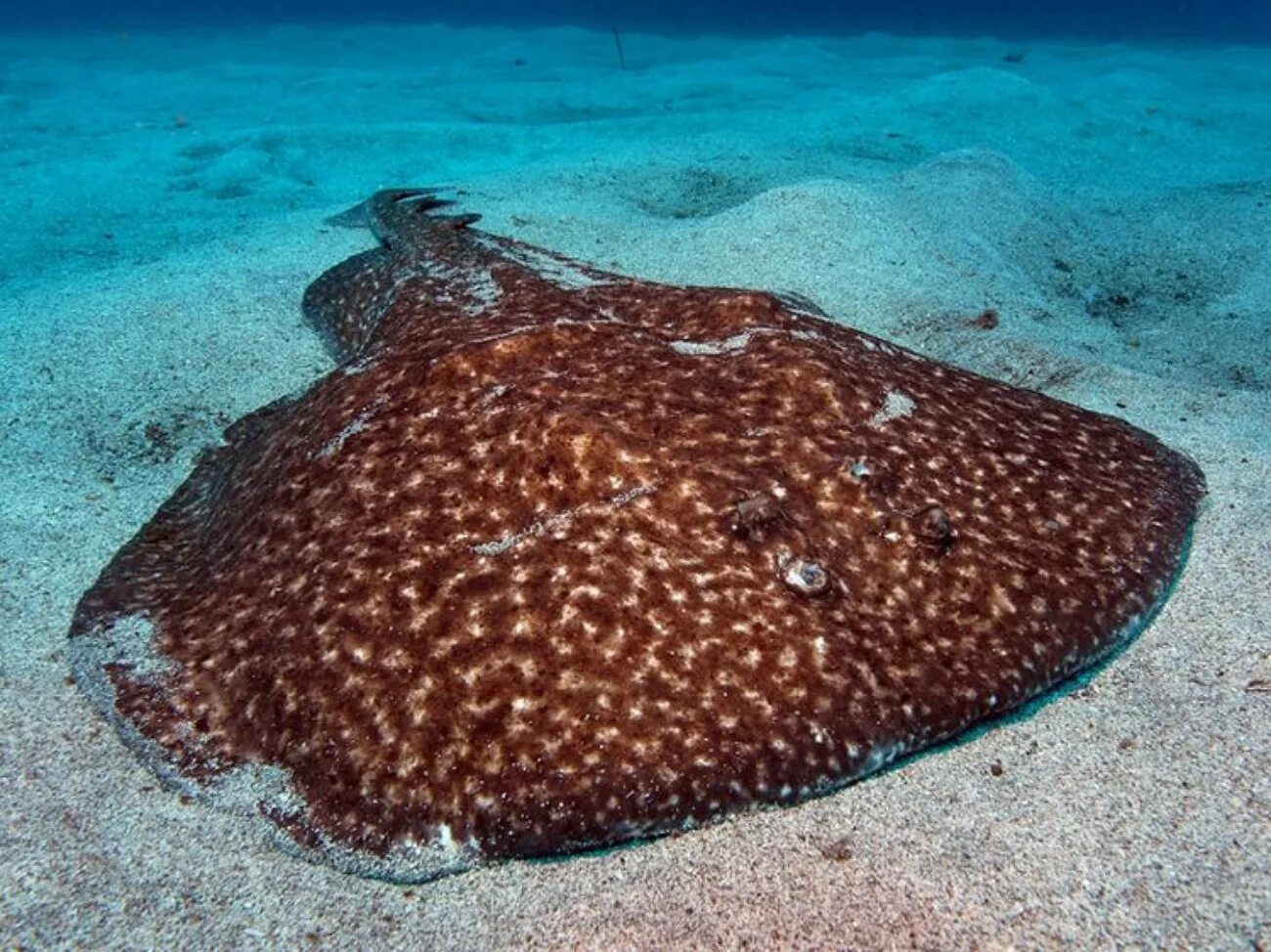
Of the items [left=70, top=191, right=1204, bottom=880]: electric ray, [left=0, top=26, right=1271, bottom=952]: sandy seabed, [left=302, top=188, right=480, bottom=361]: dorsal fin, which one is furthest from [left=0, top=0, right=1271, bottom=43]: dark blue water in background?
[left=70, top=191, right=1204, bottom=880]: electric ray

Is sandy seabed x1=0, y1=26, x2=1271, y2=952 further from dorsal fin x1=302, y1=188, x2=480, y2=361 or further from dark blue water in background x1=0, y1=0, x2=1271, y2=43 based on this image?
dark blue water in background x1=0, y1=0, x2=1271, y2=43

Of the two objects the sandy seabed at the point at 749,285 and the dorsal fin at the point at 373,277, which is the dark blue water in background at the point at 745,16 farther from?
the dorsal fin at the point at 373,277

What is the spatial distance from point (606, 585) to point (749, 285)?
5.13 metres

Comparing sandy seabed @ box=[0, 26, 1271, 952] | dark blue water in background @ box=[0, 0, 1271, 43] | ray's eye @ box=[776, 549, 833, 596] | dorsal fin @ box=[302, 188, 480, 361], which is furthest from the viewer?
dark blue water in background @ box=[0, 0, 1271, 43]

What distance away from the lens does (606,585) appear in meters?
2.95

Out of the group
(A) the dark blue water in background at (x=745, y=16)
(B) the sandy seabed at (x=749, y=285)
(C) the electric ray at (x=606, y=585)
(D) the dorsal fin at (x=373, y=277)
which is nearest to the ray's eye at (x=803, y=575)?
(C) the electric ray at (x=606, y=585)

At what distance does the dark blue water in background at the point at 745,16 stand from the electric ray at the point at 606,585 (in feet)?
122

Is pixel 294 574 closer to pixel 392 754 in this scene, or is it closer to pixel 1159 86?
pixel 392 754

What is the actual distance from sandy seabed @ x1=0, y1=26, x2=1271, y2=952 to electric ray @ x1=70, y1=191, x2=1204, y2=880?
25 centimetres

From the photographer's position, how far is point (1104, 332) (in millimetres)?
Answer: 6996

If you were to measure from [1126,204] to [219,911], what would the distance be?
11102mm

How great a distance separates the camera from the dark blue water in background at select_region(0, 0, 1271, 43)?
123 feet

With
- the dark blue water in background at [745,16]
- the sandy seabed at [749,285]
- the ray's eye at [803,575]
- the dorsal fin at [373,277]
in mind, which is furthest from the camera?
the dark blue water in background at [745,16]

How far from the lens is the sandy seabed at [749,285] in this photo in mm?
2658
